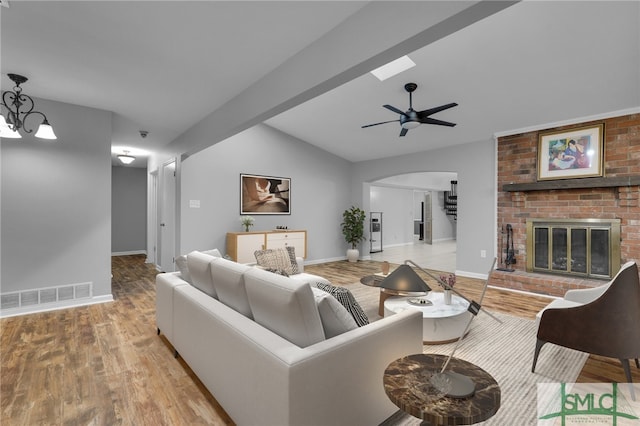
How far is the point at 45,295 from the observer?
369 cm

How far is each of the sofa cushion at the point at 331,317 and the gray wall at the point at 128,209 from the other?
A: 8.58 metres

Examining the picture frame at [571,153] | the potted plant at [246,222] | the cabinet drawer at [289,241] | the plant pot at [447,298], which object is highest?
the picture frame at [571,153]

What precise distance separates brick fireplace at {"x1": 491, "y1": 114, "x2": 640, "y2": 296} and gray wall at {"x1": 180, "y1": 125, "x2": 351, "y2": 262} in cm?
368

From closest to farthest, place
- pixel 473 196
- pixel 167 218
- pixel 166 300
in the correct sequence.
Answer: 1. pixel 166 300
2. pixel 473 196
3. pixel 167 218

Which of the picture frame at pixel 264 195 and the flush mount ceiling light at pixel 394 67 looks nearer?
the flush mount ceiling light at pixel 394 67

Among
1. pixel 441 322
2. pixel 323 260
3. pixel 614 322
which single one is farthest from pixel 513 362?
pixel 323 260

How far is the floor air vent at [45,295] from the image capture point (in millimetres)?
3508

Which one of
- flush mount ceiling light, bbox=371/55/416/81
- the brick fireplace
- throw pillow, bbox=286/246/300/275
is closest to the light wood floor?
the brick fireplace

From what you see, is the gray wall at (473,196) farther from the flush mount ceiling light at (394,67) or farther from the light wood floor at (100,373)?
the flush mount ceiling light at (394,67)

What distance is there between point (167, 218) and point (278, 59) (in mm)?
4699

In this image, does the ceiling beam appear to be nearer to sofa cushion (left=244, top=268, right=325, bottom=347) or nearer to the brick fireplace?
sofa cushion (left=244, top=268, right=325, bottom=347)

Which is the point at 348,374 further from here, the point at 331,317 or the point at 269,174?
the point at 269,174

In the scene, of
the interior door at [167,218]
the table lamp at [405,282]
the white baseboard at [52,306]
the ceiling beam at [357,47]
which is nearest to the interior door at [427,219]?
the interior door at [167,218]

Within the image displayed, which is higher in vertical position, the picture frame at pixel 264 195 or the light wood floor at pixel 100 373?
the picture frame at pixel 264 195
